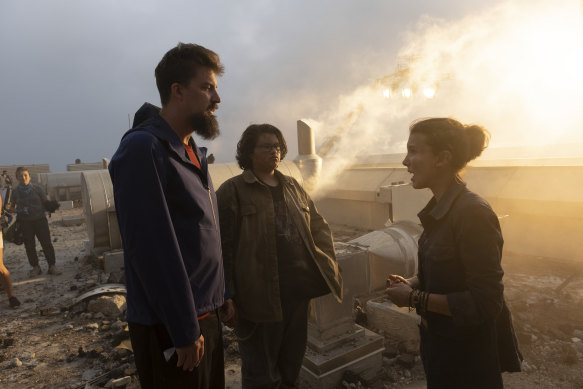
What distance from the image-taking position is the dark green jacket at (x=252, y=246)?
8.70 feet

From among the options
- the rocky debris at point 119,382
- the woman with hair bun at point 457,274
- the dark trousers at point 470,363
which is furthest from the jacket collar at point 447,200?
the rocky debris at point 119,382

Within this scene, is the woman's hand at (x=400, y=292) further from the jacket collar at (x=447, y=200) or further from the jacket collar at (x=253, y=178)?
the jacket collar at (x=253, y=178)

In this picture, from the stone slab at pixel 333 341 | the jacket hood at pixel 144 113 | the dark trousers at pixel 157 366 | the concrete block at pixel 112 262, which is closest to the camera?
the dark trousers at pixel 157 366

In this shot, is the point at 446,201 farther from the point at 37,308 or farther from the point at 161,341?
the point at 37,308

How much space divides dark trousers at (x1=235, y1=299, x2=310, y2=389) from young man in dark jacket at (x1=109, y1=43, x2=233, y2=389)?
22.0 inches

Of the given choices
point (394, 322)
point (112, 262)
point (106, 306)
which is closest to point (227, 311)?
point (394, 322)

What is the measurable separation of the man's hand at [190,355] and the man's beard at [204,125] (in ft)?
3.61

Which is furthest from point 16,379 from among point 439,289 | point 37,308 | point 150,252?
point 439,289

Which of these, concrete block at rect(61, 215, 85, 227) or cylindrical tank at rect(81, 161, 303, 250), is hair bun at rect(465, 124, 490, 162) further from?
concrete block at rect(61, 215, 85, 227)

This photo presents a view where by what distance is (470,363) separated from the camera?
1.81 metres

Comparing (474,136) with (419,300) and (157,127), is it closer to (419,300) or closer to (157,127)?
(419,300)

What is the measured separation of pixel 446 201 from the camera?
6.06ft

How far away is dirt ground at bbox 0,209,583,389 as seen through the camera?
12.9 feet

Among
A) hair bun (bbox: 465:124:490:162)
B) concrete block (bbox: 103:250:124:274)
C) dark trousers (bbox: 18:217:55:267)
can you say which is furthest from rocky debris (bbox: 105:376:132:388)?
dark trousers (bbox: 18:217:55:267)
